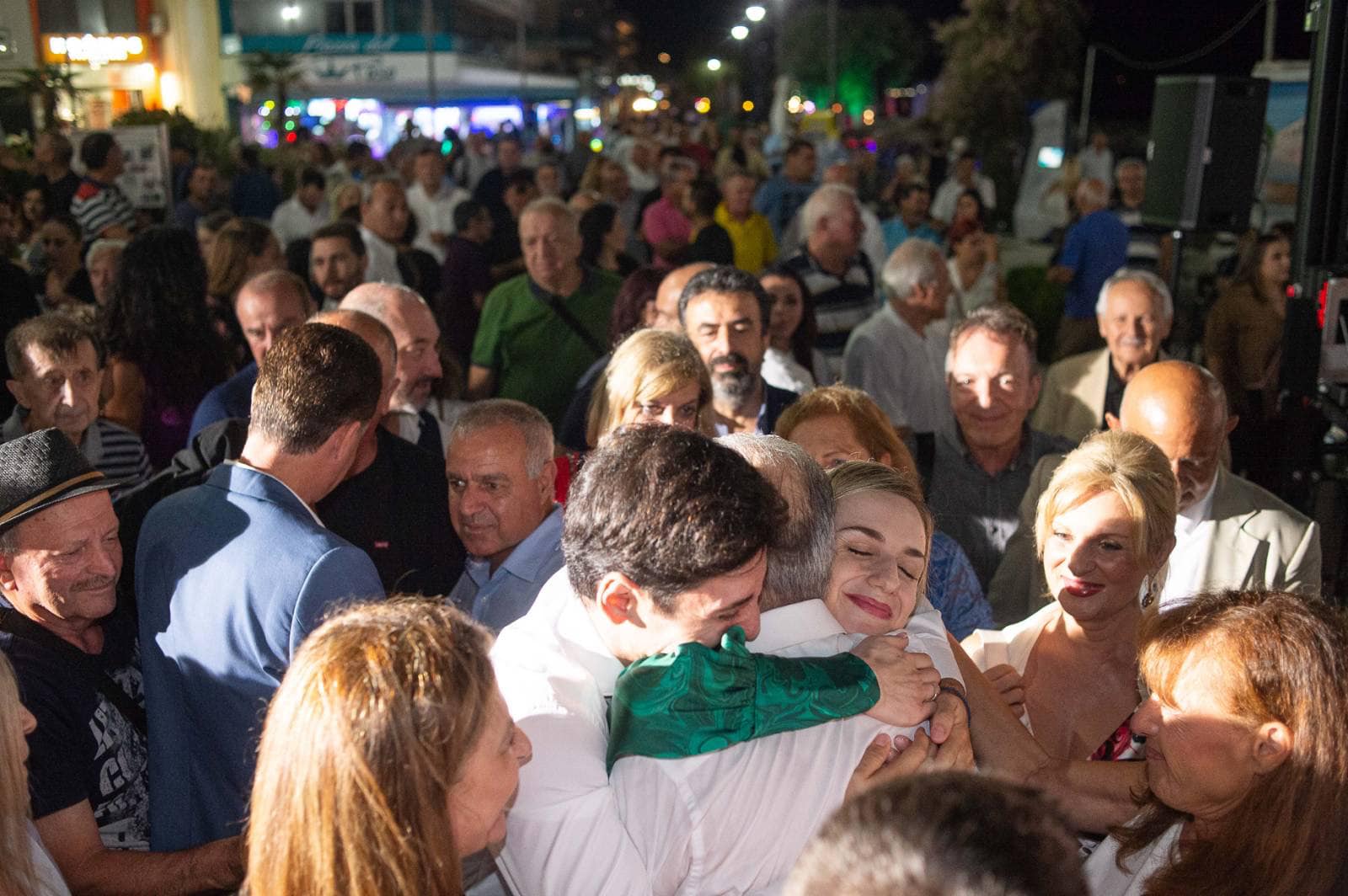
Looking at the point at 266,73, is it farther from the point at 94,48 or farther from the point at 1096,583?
the point at 1096,583

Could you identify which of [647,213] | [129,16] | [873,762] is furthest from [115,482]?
[129,16]

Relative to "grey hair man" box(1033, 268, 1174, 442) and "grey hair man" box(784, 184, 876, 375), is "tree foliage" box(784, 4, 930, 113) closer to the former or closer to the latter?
"grey hair man" box(784, 184, 876, 375)

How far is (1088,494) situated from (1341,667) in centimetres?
102

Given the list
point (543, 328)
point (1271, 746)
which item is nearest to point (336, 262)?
point (543, 328)

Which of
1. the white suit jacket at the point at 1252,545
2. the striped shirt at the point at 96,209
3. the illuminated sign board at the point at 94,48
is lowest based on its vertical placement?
the white suit jacket at the point at 1252,545

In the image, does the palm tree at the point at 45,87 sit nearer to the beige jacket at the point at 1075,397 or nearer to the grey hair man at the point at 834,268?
the grey hair man at the point at 834,268

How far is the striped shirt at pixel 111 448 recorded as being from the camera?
384 cm

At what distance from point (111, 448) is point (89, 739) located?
6.33 feet

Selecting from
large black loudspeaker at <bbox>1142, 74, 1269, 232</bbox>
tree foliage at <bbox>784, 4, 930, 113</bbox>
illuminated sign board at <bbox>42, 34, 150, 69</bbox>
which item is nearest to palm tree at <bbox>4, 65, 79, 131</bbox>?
illuminated sign board at <bbox>42, 34, 150, 69</bbox>

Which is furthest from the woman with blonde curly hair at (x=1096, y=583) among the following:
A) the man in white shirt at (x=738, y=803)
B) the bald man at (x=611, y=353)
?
the bald man at (x=611, y=353)

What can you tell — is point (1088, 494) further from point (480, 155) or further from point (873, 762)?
point (480, 155)

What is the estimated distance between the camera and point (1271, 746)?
1.78 m

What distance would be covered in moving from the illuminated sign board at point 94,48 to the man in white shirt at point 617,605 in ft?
22.2

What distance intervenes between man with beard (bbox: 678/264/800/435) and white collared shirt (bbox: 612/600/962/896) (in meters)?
2.37
